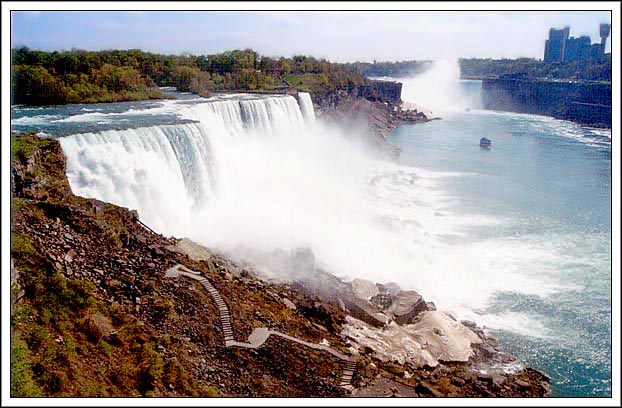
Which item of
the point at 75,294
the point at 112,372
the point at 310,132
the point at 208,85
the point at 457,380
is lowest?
the point at 457,380

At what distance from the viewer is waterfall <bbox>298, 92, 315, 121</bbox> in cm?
2720

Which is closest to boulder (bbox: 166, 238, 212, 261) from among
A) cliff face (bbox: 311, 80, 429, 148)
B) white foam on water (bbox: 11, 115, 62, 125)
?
white foam on water (bbox: 11, 115, 62, 125)

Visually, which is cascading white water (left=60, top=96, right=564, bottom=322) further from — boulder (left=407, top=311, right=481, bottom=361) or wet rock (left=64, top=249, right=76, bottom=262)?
wet rock (left=64, top=249, right=76, bottom=262)

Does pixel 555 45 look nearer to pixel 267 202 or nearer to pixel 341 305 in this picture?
pixel 267 202

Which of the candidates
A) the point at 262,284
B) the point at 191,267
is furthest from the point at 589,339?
the point at 191,267

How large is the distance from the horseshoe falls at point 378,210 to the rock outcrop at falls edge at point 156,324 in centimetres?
127

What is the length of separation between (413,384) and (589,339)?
4270mm

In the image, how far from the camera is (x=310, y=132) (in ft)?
86.0

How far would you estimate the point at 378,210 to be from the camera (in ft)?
56.7

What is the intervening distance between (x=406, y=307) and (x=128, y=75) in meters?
16.5

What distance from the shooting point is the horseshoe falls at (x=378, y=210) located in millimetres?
10695

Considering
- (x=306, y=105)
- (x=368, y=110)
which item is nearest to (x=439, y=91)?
(x=368, y=110)

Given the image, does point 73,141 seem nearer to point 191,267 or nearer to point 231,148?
point 191,267

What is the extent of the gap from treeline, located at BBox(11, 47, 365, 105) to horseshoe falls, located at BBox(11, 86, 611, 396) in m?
1.30
